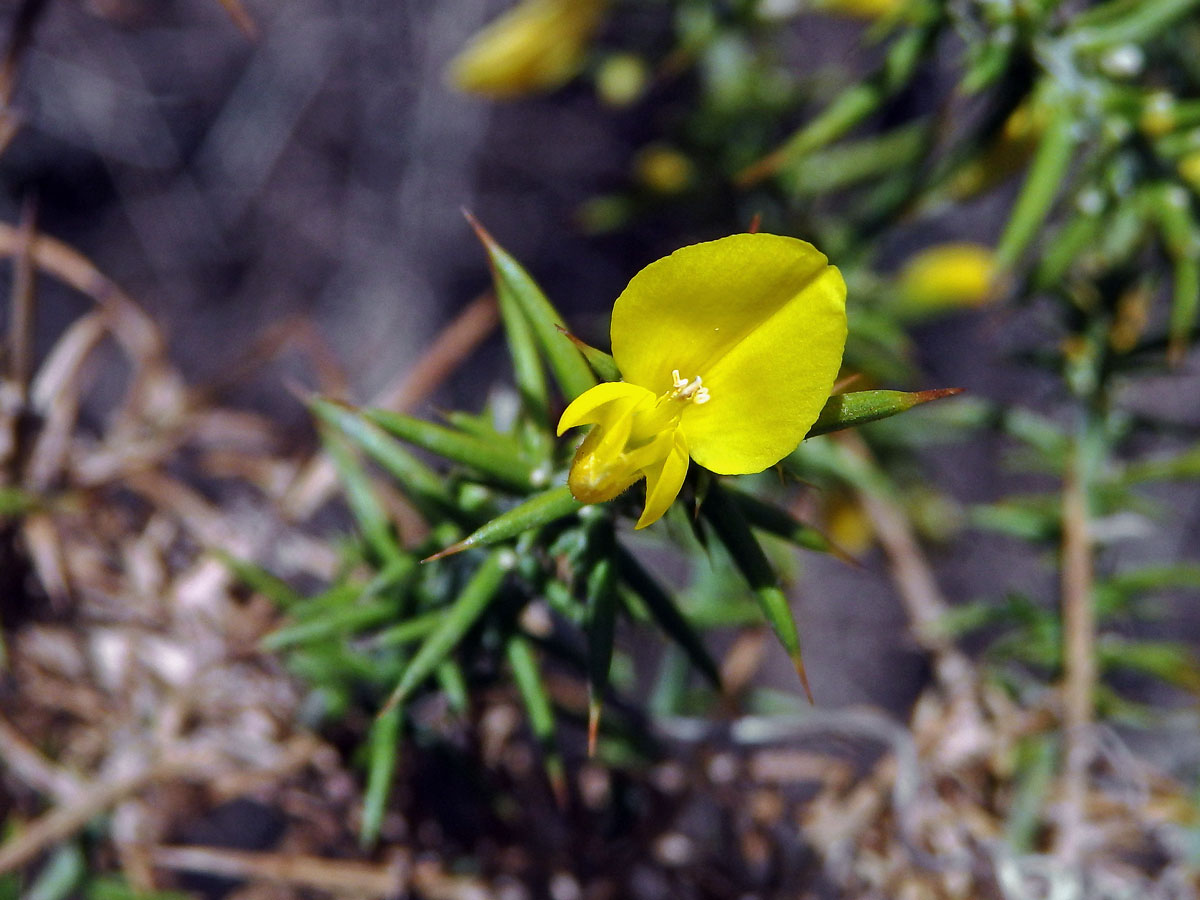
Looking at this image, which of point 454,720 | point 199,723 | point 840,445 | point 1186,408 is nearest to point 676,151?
point 840,445

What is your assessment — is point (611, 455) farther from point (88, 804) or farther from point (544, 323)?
point (88, 804)

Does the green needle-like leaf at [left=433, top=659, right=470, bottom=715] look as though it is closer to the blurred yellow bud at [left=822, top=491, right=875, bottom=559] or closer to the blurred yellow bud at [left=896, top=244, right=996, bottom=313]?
the blurred yellow bud at [left=822, top=491, right=875, bottom=559]

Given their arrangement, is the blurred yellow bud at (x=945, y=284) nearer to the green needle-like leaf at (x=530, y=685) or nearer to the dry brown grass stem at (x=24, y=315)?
the green needle-like leaf at (x=530, y=685)

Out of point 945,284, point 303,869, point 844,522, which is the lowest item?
point 844,522

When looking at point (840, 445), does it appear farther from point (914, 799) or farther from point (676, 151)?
point (676, 151)

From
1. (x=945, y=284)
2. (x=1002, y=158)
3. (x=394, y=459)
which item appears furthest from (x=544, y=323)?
(x=945, y=284)

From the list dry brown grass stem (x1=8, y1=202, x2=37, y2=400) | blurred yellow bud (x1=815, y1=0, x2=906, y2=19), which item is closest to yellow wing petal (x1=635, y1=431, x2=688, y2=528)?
dry brown grass stem (x1=8, y1=202, x2=37, y2=400)
